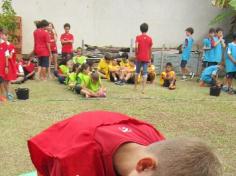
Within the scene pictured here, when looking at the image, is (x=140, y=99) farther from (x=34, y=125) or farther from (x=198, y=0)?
(x=198, y=0)

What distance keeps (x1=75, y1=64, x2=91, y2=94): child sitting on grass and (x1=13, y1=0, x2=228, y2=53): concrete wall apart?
3.57 meters

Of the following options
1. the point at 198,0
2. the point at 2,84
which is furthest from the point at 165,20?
the point at 2,84

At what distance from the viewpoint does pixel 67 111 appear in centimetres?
696

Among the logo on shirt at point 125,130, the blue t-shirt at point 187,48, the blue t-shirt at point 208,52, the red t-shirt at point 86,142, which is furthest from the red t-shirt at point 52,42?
the logo on shirt at point 125,130

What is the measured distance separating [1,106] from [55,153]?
5692mm

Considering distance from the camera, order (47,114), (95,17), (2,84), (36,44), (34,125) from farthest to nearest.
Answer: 1. (95,17)
2. (36,44)
3. (2,84)
4. (47,114)
5. (34,125)

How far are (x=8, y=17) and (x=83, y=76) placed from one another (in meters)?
3.08

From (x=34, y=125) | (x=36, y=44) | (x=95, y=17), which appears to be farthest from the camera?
(x=95, y=17)

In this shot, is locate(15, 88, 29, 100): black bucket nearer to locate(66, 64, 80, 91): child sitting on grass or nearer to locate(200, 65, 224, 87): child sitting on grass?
locate(66, 64, 80, 91): child sitting on grass

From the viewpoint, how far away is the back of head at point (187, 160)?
3.97 feet

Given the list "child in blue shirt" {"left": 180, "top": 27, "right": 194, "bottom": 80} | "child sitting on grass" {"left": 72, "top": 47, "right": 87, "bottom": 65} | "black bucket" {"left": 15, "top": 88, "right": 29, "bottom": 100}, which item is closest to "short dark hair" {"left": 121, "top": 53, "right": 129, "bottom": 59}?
"child sitting on grass" {"left": 72, "top": 47, "right": 87, "bottom": 65}

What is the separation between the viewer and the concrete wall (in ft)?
39.2

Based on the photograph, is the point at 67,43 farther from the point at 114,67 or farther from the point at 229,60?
the point at 229,60

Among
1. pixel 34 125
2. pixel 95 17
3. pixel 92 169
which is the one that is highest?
pixel 95 17
